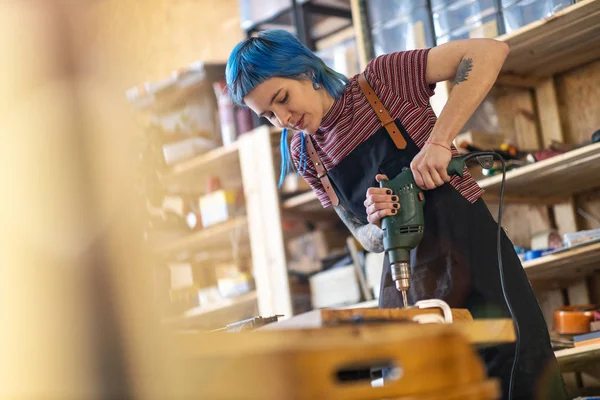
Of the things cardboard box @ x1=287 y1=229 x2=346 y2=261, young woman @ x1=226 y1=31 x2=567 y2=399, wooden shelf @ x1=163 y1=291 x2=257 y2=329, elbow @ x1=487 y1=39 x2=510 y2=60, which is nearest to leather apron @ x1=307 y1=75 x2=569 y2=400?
young woman @ x1=226 y1=31 x2=567 y2=399

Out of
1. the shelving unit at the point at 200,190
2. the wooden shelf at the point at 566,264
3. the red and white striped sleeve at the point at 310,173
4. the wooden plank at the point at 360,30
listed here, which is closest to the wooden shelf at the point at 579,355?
the wooden shelf at the point at 566,264

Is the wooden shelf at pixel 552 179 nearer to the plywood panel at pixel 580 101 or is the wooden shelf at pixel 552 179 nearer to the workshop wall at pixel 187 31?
the plywood panel at pixel 580 101

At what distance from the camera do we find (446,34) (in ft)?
8.55

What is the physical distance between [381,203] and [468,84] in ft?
1.00

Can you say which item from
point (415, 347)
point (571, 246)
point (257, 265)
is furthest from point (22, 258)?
point (257, 265)

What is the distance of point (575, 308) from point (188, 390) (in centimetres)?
219

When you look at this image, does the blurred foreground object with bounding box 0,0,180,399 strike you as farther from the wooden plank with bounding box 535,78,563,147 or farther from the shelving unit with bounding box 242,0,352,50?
the shelving unit with bounding box 242,0,352,50

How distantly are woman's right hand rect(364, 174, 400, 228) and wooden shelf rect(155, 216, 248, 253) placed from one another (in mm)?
1705

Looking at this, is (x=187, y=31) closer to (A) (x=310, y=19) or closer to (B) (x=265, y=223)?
(A) (x=310, y=19)

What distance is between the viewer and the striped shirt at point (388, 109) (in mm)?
1663

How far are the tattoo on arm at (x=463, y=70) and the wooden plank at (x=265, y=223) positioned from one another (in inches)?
59.1

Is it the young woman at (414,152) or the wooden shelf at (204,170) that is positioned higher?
the wooden shelf at (204,170)

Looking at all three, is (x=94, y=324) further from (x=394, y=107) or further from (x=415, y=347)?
(x=394, y=107)

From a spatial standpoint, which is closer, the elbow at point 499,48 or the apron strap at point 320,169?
the elbow at point 499,48
